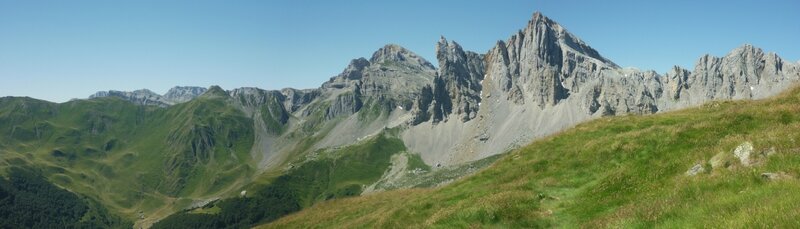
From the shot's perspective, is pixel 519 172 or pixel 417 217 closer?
pixel 417 217

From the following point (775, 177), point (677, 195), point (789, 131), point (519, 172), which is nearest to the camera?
point (775, 177)

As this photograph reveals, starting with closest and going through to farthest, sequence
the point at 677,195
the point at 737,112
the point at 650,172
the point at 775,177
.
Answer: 1. the point at 775,177
2. the point at 677,195
3. the point at 650,172
4. the point at 737,112

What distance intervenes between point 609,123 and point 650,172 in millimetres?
18628

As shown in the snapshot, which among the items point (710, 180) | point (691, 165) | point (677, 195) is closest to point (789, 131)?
point (691, 165)

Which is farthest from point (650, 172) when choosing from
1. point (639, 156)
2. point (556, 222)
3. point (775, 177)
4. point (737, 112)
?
point (737, 112)

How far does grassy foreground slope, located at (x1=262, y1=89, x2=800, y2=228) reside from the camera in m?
18.1

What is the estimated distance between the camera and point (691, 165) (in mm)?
25688

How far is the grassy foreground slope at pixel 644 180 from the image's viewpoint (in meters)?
18.1

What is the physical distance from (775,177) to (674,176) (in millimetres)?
6286

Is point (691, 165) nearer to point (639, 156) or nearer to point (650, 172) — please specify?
point (650, 172)

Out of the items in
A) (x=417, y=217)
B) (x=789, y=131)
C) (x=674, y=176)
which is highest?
(x=789, y=131)

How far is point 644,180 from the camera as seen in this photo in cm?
2680

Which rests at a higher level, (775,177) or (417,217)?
(775,177)

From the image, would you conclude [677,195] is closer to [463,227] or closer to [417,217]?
[463,227]
